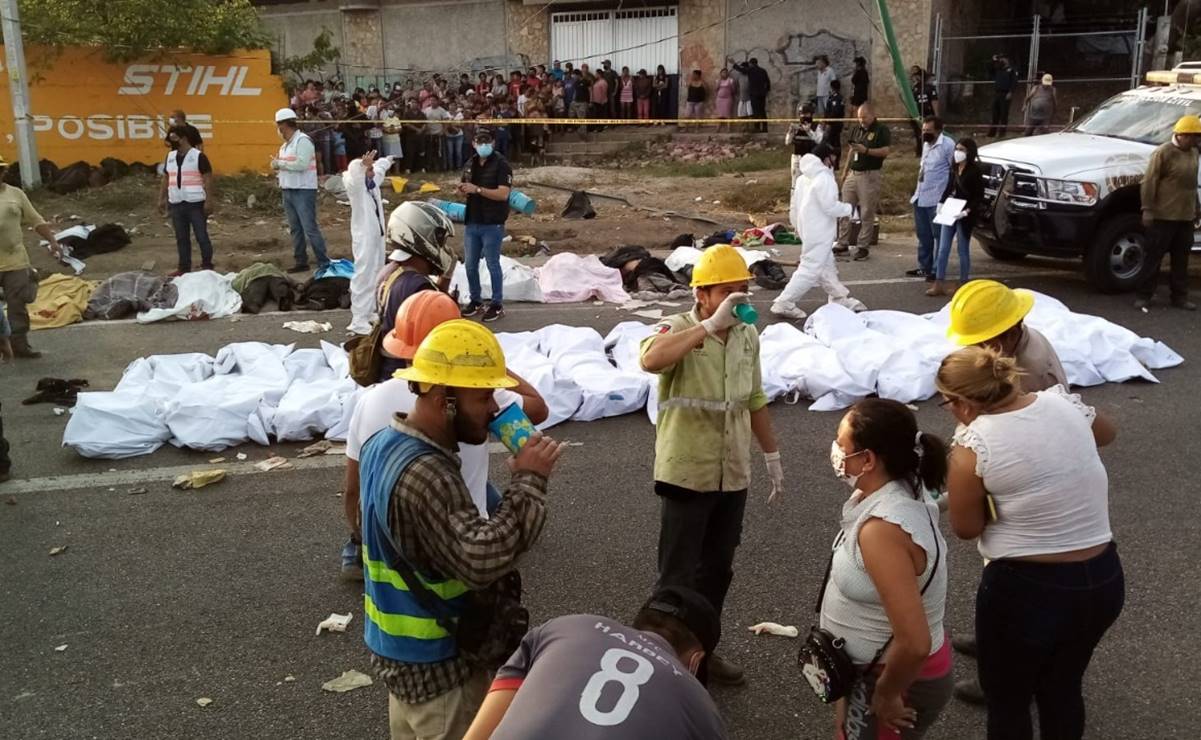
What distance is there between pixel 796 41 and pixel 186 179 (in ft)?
54.1

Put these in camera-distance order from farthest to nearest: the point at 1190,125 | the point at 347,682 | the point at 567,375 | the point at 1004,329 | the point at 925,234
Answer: the point at 925,234, the point at 1190,125, the point at 567,375, the point at 347,682, the point at 1004,329

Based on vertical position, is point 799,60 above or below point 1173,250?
above

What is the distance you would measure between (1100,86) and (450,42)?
16.7 m

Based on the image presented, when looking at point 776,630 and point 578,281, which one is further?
point 578,281

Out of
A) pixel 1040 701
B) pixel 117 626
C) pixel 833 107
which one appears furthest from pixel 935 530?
pixel 833 107

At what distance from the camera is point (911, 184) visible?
17.3m

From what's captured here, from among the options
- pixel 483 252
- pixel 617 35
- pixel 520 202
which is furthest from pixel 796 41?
pixel 520 202

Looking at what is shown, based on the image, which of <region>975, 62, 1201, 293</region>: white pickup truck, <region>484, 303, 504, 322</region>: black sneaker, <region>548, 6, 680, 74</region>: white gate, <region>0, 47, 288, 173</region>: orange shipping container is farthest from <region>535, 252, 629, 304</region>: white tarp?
<region>548, 6, 680, 74</region>: white gate

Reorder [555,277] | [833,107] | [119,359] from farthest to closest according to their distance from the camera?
[833,107]
[555,277]
[119,359]

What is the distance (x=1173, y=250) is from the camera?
10.1m

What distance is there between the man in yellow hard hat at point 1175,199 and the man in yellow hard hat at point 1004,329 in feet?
23.6

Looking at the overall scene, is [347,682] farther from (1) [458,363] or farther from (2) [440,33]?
(2) [440,33]

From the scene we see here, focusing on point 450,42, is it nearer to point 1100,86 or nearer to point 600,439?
point 1100,86

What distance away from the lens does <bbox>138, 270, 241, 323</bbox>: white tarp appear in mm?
10445
